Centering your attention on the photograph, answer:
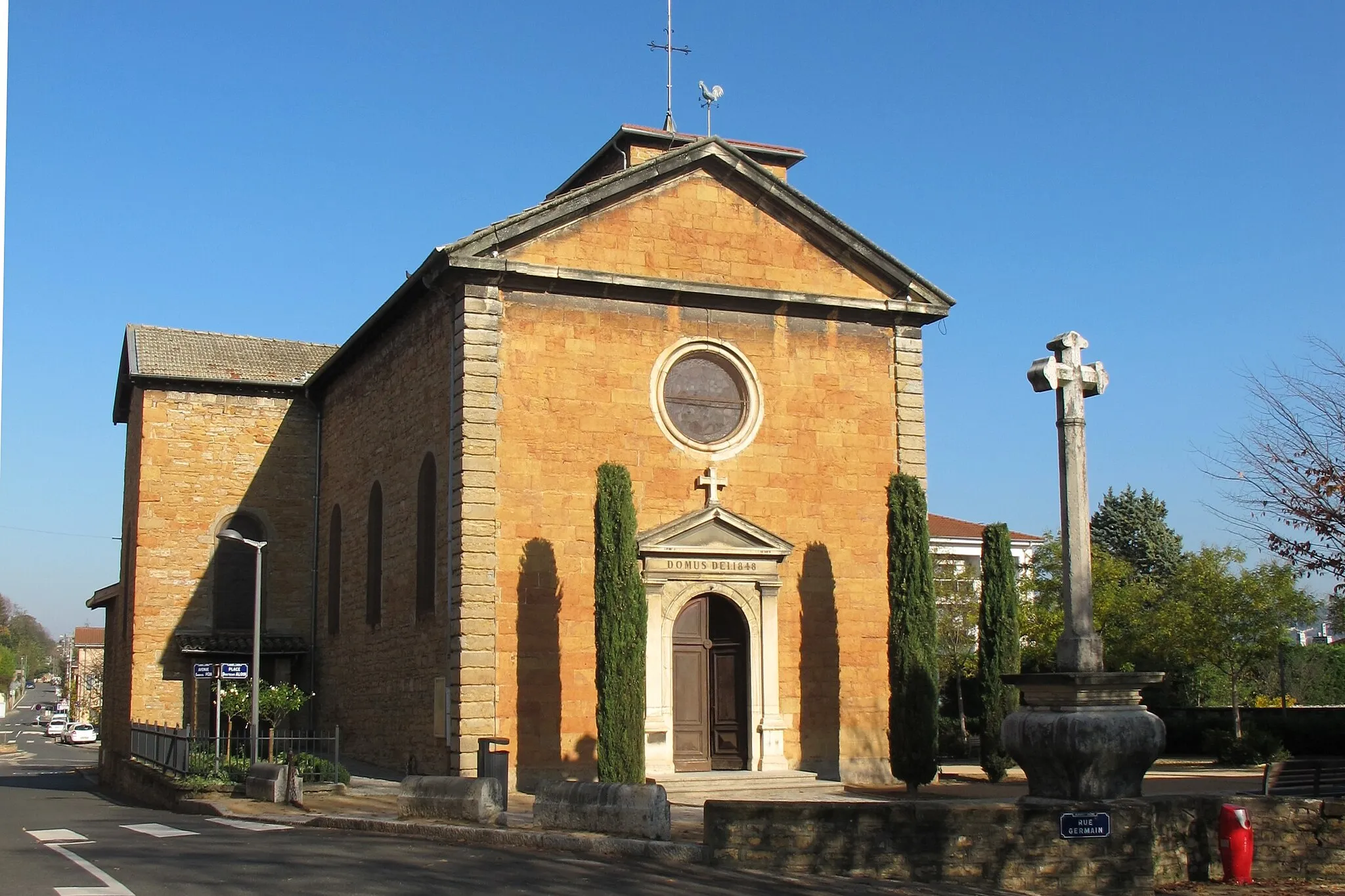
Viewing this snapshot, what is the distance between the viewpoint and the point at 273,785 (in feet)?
61.6

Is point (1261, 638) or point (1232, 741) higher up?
point (1261, 638)

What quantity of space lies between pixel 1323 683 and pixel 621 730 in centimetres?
2851

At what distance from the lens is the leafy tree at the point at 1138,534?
51281 millimetres

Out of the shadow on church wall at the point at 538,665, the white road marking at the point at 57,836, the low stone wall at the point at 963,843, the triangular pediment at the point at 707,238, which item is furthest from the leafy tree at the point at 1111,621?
the white road marking at the point at 57,836

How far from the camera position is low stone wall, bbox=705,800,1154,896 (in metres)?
11.5

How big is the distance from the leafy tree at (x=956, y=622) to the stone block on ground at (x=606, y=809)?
959 inches

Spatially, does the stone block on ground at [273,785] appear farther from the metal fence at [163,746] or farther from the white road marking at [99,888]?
the white road marking at [99,888]

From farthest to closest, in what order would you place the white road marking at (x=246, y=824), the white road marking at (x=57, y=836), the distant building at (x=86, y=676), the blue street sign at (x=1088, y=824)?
the distant building at (x=86, y=676)
the white road marking at (x=246, y=824)
the white road marking at (x=57, y=836)
the blue street sign at (x=1088, y=824)

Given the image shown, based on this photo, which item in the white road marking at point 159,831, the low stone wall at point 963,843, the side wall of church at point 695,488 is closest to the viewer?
the low stone wall at point 963,843

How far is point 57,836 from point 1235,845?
12.5 m

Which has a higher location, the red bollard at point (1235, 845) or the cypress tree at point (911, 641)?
the cypress tree at point (911, 641)

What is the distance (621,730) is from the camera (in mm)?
17922

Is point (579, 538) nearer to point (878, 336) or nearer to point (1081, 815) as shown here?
point (878, 336)

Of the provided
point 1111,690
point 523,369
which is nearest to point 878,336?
point 523,369
